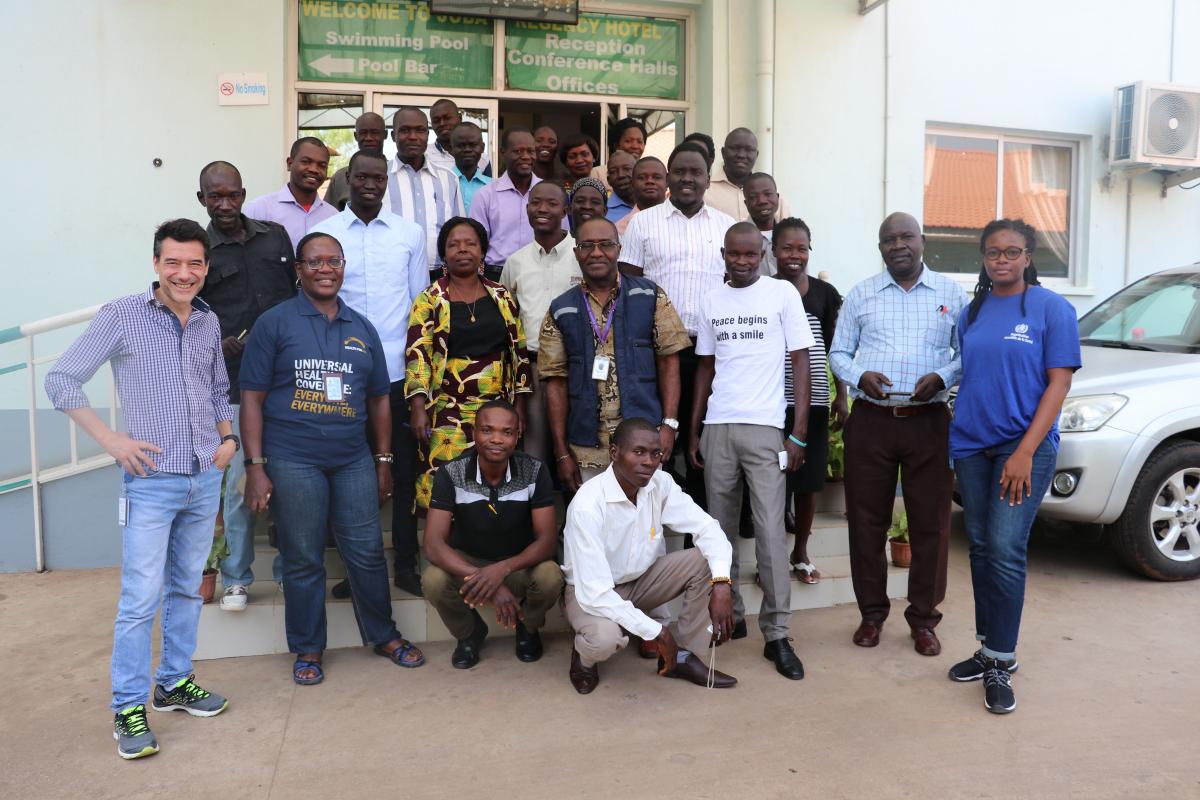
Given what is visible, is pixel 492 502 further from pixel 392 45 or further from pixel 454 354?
pixel 392 45

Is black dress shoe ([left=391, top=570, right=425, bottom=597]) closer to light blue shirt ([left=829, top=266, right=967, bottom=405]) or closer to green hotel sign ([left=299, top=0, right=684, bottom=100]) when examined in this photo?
light blue shirt ([left=829, top=266, right=967, bottom=405])

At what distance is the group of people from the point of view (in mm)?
3488

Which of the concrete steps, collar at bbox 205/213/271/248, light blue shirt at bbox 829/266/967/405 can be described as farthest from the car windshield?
collar at bbox 205/213/271/248

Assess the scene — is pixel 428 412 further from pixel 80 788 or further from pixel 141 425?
pixel 80 788

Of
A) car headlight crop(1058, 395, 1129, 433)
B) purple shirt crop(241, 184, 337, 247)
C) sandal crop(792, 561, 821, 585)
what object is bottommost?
sandal crop(792, 561, 821, 585)

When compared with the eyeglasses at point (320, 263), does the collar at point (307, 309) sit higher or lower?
lower

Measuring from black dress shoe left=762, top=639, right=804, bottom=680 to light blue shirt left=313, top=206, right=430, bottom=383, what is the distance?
2176 mm

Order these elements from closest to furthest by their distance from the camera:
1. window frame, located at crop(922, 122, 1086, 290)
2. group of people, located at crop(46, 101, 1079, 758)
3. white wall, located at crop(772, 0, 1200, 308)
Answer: group of people, located at crop(46, 101, 1079, 758) < white wall, located at crop(772, 0, 1200, 308) < window frame, located at crop(922, 122, 1086, 290)

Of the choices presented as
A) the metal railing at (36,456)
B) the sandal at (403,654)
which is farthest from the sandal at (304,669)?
the metal railing at (36,456)

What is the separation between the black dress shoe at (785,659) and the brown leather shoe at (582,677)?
814 millimetres

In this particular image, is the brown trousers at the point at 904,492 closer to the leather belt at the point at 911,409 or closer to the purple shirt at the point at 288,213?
the leather belt at the point at 911,409

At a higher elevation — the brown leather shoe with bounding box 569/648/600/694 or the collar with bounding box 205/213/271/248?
the collar with bounding box 205/213/271/248

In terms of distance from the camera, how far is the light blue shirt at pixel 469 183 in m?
5.72

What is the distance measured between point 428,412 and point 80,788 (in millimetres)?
2006
